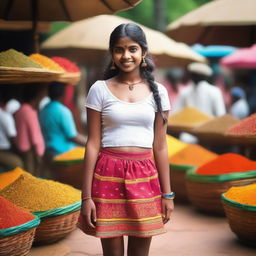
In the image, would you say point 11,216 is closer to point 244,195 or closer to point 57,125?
point 244,195

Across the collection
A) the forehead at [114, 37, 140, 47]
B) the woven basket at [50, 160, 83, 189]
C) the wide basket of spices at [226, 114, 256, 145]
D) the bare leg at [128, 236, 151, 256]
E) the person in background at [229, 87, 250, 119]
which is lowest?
the person in background at [229, 87, 250, 119]

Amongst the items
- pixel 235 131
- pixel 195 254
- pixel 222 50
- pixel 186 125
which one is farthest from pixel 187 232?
pixel 222 50

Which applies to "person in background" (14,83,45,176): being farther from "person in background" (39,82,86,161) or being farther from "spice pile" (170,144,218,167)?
"spice pile" (170,144,218,167)

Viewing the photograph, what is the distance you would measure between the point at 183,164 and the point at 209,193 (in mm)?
681

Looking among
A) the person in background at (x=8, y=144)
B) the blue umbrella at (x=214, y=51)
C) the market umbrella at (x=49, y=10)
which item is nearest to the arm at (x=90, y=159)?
the market umbrella at (x=49, y=10)

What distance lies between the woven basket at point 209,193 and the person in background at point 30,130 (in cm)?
150

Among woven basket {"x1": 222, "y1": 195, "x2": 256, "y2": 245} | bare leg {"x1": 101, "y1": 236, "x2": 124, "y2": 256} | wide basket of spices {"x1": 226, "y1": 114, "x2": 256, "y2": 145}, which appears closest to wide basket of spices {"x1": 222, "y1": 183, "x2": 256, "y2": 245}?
woven basket {"x1": 222, "y1": 195, "x2": 256, "y2": 245}

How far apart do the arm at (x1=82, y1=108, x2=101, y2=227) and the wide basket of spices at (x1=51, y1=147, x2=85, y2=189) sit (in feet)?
9.05

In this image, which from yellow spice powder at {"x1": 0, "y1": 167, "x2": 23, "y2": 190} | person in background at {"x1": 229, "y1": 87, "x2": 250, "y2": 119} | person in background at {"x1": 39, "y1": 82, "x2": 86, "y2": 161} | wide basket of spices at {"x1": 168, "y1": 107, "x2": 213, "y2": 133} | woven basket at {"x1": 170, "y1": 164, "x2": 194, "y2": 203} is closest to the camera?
yellow spice powder at {"x1": 0, "y1": 167, "x2": 23, "y2": 190}

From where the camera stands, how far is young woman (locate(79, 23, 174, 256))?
277 cm

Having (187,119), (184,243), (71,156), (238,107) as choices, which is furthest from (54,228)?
(238,107)

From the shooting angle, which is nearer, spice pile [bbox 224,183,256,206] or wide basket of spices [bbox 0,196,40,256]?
wide basket of spices [bbox 0,196,40,256]

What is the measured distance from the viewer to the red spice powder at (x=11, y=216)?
3.41m

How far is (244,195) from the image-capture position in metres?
4.00
